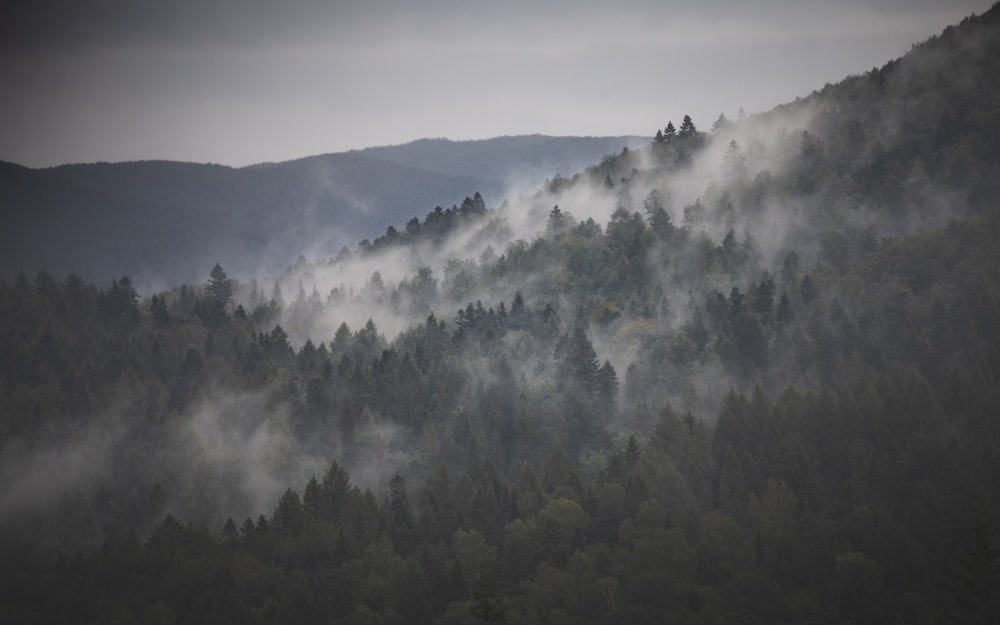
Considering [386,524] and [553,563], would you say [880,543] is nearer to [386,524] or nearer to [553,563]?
[553,563]

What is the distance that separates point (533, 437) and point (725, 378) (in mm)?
39295

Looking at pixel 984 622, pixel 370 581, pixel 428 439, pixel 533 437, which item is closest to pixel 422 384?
pixel 428 439

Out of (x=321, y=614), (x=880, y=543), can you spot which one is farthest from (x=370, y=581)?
(x=880, y=543)

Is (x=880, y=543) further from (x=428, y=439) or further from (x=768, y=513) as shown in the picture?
(x=428, y=439)

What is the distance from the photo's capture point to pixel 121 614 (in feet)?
355

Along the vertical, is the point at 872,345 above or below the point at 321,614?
above

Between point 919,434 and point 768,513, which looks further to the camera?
point 919,434

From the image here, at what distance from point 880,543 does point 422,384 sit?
10769cm

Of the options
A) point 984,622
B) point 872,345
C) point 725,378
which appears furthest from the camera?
point 725,378

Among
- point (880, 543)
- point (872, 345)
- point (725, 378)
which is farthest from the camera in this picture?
point (725, 378)

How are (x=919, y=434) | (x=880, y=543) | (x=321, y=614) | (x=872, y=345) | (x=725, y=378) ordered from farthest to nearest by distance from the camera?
1. (x=725, y=378)
2. (x=872, y=345)
3. (x=919, y=434)
4. (x=321, y=614)
5. (x=880, y=543)

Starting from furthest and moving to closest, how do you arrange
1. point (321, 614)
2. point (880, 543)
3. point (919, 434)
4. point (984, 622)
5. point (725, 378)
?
point (725, 378) < point (919, 434) < point (321, 614) < point (880, 543) < point (984, 622)

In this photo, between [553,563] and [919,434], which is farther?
[919,434]

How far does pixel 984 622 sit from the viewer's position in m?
62.3
